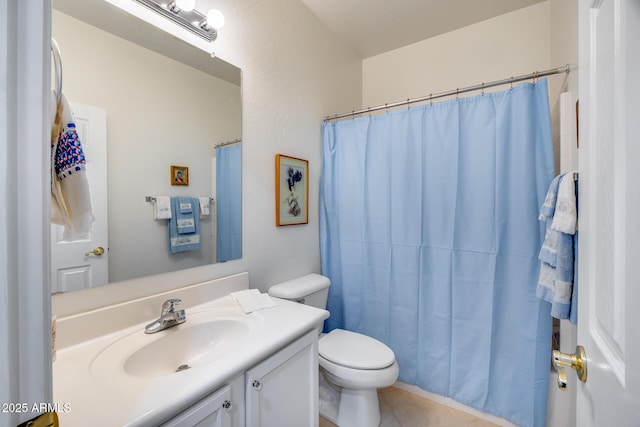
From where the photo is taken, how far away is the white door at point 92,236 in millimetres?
914

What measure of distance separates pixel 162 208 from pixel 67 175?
0.53 m

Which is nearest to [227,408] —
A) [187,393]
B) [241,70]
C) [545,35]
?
[187,393]

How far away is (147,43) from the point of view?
112 centimetres

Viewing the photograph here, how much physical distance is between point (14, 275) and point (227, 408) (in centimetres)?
71

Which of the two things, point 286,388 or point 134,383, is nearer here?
point 134,383

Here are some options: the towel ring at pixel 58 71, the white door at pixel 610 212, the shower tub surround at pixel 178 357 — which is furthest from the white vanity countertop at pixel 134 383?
the white door at pixel 610 212

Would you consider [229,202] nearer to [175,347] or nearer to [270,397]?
[175,347]

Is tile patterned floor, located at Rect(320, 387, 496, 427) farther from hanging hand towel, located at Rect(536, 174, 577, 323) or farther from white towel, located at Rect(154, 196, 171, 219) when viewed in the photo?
white towel, located at Rect(154, 196, 171, 219)

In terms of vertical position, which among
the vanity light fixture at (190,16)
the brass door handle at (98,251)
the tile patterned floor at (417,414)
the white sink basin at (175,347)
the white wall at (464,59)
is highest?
the white wall at (464,59)

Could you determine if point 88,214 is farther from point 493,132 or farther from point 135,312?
point 493,132

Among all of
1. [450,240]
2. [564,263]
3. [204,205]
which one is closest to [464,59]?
[450,240]

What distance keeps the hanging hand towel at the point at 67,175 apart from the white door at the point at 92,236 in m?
0.25

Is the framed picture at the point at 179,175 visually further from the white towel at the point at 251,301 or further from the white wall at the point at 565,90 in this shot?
the white wall at the point at 565,90

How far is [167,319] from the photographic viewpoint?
106 cm
